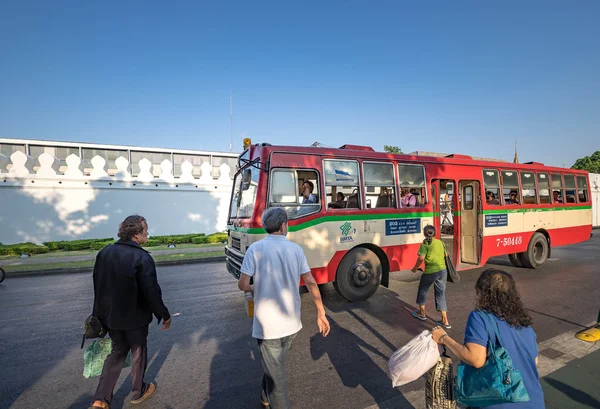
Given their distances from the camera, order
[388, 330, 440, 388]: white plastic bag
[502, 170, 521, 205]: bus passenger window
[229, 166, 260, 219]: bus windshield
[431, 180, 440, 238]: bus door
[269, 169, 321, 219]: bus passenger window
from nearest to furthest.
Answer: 1. [388, 330, 440, 388]: white plastic bag
2. [269, 169, 321, 219]: bus passenger window
3. [229, 166, 260, 219]: bus windshield
4. [431, 180, 440, 238]: bus door
5. [502, 170, 521, 205]: bus passenger window

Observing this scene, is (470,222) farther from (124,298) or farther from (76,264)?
(76,264)

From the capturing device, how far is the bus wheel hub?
591 centimetres

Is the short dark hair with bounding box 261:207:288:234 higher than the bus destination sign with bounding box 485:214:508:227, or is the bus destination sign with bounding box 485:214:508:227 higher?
the short dark hair with bounding box 261:207:288:234

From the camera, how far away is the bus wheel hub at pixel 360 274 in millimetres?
5914

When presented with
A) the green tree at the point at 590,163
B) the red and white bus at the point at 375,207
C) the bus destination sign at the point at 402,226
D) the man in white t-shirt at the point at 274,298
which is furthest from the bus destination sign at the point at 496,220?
the green tree at the point at 590,163

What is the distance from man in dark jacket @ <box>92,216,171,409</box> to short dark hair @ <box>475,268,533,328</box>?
2622mm

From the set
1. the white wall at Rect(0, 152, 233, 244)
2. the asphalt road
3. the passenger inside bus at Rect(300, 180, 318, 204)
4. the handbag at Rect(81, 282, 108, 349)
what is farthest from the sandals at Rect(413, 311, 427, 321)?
the white wall at Rect(0, 152, 233, 244)

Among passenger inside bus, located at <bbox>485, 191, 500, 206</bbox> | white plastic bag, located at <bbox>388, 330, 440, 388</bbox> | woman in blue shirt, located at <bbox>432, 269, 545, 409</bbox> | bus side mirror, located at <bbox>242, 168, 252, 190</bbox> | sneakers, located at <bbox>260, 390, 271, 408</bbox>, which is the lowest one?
sneakers, located at <bbox>260, 390, 271, 408</bbox>

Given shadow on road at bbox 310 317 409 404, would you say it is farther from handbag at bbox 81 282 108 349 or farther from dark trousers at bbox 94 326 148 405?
handbag at bbox 81 282 108 349

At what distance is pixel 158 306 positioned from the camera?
2.81 meters

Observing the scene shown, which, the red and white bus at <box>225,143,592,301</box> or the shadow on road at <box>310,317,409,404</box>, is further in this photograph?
the red and white bus at <box>225,143,592,301</box>

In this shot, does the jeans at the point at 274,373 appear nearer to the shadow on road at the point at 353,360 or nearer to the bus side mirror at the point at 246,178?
the shadow on road at the point at 353,360

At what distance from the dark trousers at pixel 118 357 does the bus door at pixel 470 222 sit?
7.86 meters

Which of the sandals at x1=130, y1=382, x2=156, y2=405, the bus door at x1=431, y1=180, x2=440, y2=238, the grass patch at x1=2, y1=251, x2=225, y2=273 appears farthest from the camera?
the grass patch at x1=2, y1=251, x2=225, y2=273
